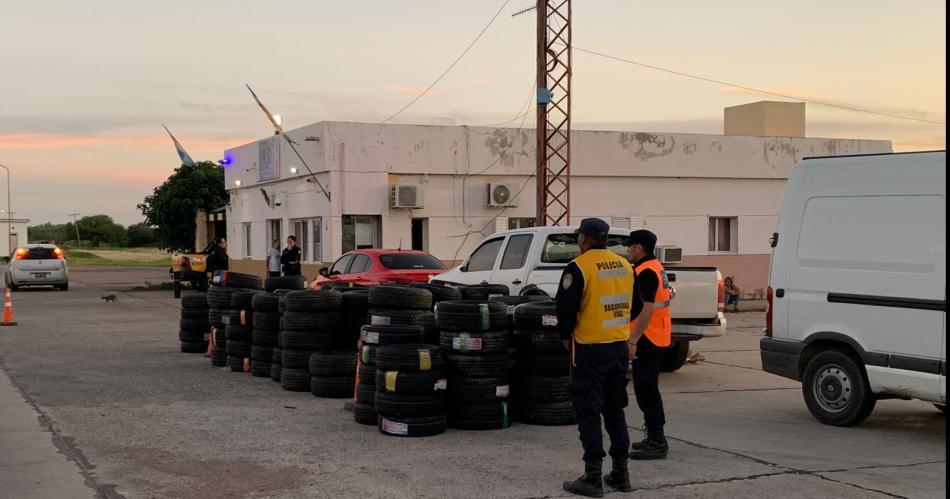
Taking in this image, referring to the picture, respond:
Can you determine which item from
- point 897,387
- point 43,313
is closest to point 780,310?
point 897,387

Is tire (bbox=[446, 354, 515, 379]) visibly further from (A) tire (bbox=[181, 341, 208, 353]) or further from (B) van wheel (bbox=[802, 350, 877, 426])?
(A) tire (bbox=[181, 341, 208, 353])

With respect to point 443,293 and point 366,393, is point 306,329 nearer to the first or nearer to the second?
point 443,293

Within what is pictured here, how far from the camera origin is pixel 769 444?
8727 millimetres

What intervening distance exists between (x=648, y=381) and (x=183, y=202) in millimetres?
39479

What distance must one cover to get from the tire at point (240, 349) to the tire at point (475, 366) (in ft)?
14.9

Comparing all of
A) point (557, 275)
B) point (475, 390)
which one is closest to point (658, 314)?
point (475, 390)

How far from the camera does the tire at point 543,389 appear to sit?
9.51 meters

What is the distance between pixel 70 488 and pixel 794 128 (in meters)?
32.7

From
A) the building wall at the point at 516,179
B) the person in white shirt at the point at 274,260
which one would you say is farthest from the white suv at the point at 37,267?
the person in white shirt at the point at 274,260

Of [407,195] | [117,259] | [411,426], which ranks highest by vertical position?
[407,195]

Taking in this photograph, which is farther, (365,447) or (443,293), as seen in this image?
(443,293)

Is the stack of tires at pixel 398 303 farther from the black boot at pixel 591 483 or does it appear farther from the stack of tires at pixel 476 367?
the black boot at pixel 591 483

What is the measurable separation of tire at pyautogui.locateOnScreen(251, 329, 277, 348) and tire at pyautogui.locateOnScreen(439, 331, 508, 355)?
3.78m

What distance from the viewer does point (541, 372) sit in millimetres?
9617
